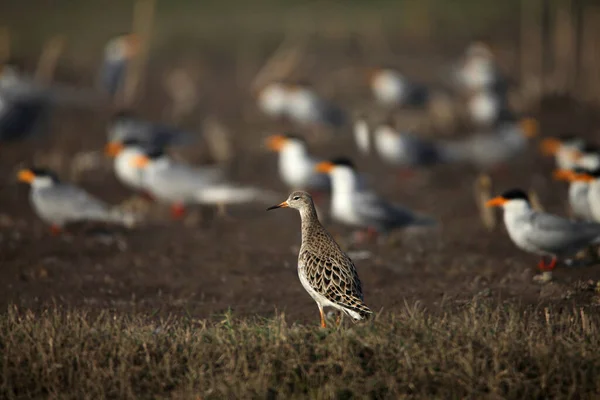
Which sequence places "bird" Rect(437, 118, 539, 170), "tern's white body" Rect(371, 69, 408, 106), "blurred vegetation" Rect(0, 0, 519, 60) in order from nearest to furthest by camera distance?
1. "bird" Rect(437, 118, 539, 170)
2. "tern's white body" Rect(371, 69, 408, 106)
3. "blurred vegetation" Rect(0, 0, 519, 60)

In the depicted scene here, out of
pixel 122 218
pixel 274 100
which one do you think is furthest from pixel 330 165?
pixel 274 100

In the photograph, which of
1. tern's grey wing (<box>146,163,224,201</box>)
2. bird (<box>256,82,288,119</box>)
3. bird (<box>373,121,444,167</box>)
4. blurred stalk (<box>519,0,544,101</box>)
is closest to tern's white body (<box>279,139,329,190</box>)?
tern's grey wing (<box>146,163,224,201</box>)

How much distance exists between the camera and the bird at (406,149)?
13.7 metres

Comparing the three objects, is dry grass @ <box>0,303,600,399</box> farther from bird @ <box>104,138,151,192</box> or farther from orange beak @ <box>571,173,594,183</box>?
bird @ <box>104,138,151,192</box>

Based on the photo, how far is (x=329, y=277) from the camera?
6.32m

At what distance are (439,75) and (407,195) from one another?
9.80 meters

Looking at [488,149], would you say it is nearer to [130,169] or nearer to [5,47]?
[130,169]

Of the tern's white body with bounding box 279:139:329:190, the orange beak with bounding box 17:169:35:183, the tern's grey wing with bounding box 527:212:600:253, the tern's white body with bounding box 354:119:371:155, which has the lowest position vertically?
the tern's grey wing with bounding box 527:212:600:253

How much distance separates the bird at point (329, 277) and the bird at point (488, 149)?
7529 millimetres

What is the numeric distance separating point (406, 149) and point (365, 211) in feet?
12.3

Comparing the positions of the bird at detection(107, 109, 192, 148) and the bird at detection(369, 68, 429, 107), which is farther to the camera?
the bird at detection(369, 68, 429, 107)

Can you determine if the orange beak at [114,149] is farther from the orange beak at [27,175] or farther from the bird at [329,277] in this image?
the bird at [329,277]

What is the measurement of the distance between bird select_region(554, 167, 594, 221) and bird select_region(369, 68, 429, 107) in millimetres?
8008

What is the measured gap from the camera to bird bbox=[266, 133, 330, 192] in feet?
41.5
